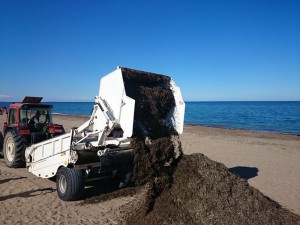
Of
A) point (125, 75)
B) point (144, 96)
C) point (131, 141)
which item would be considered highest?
point (125, 75)

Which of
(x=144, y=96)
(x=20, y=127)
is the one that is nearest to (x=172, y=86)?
(x=144, y=96)

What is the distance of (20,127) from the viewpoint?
9.39 meters

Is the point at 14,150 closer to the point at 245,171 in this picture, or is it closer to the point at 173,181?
the point at 173,181

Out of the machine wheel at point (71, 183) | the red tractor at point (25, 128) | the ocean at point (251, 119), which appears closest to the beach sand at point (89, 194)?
the machine wheel at point (71, 183)

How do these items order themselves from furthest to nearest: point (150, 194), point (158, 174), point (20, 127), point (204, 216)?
point (20, 127)
point (158, 174)
point (150, 194)
point (204, 216)

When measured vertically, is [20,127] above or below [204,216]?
above

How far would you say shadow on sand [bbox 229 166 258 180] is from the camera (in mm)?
10316

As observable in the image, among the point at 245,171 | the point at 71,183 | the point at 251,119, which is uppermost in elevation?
the point at 71,183

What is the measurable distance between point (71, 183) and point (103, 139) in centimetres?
122

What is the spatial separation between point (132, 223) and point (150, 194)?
2.31 ft

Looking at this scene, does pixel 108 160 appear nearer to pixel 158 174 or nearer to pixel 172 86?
pixel 158 174

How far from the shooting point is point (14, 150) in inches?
369

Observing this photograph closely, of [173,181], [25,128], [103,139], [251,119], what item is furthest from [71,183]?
[251,119]

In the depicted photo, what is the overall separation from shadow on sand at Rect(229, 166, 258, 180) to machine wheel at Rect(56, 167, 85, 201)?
5776mm
